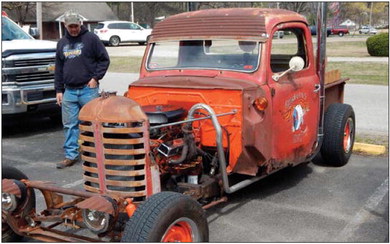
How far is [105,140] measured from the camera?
3.70 metres

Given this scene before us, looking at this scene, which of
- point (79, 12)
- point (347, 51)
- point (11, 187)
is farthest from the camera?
point (79, 12)

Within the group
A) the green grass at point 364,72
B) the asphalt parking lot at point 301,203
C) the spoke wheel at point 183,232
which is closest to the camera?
the spoke wheel at point 183,232

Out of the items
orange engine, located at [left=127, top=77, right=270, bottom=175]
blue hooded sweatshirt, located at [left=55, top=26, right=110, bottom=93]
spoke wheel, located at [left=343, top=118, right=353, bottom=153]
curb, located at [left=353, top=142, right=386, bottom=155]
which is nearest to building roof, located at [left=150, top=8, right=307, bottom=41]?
orange engine, located at [left=127, top=77, right=270, bottom=175]

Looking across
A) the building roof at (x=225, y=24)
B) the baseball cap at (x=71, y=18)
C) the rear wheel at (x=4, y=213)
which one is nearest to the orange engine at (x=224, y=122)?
the building roof at (x=225, y=24)

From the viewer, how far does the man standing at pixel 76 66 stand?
19.9ft

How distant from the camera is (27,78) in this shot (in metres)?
8.09

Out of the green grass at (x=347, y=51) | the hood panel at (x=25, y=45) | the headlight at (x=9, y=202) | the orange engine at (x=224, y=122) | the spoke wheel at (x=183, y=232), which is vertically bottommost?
the spoke wheel at (x=183, y=232)

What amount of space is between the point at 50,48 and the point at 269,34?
4.77m

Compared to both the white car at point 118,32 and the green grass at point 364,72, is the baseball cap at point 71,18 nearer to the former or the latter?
the green grass at point 364,72

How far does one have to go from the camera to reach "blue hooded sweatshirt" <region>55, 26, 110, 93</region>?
6070mm

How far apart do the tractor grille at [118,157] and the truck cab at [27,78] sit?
4445 mm

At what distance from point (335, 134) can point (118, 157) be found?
10.6 ft

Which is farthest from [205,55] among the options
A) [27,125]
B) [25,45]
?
[27,125]

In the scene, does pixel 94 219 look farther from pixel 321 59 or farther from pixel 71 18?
pixel 321 59
